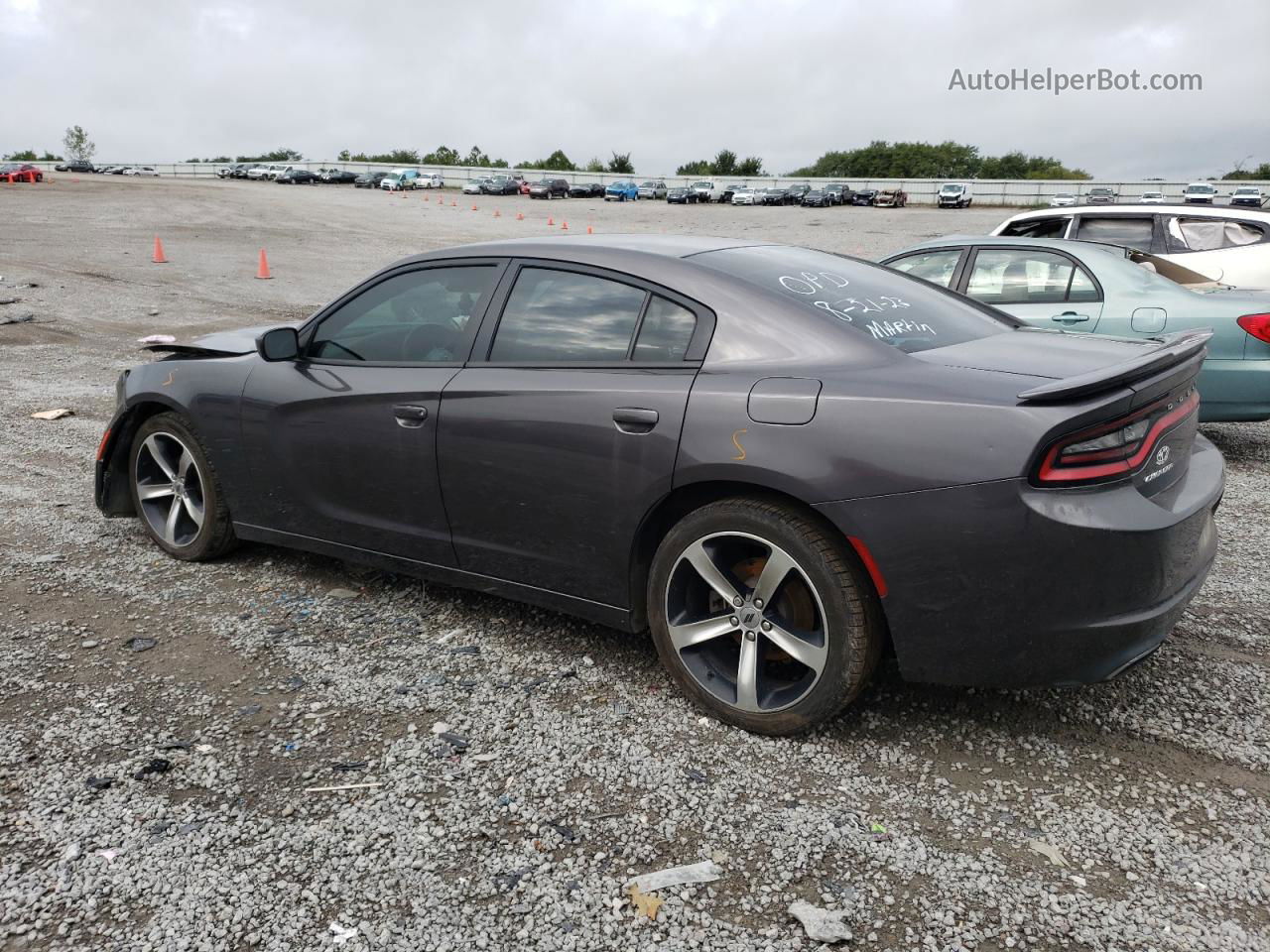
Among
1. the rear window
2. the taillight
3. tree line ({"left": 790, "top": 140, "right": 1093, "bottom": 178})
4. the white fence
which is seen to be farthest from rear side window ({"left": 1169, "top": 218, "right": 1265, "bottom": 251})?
tree line ({"left": 790, "top": 140, "right": 1093, "bottom": 178})

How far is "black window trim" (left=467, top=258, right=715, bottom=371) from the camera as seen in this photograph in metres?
3.36

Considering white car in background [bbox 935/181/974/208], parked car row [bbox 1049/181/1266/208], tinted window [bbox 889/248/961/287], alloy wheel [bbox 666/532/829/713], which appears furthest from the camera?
white car in background [bbox 935/181/974/208]

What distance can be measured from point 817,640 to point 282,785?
1.70 metres

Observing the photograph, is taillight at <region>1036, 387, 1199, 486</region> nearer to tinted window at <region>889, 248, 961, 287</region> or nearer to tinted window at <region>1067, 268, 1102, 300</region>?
tinted window at <region>1067, 268, 1102, 300</region>

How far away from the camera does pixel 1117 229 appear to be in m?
9.70

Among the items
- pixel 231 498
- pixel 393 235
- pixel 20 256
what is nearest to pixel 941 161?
pixel 393 235

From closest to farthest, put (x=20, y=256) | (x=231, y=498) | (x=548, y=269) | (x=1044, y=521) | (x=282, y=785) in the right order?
(x=1044, y=521) < (x=282, y=785) < (x=548, y=269) < (x=231, y=498) < (x=20, y=256)

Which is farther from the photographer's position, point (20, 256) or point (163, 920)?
point (20, 256)

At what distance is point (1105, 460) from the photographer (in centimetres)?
282

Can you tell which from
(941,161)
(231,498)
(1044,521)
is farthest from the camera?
(941,161)

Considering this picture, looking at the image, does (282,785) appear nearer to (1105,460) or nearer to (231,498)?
(231,498)

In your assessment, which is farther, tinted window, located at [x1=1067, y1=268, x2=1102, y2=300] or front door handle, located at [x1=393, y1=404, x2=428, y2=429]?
tinted window, located at [x1=1067, y1=268, x2=1102, y2=300]

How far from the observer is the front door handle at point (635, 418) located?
3.30 metres

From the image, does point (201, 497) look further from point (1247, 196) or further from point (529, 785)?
point (1247, 196)
